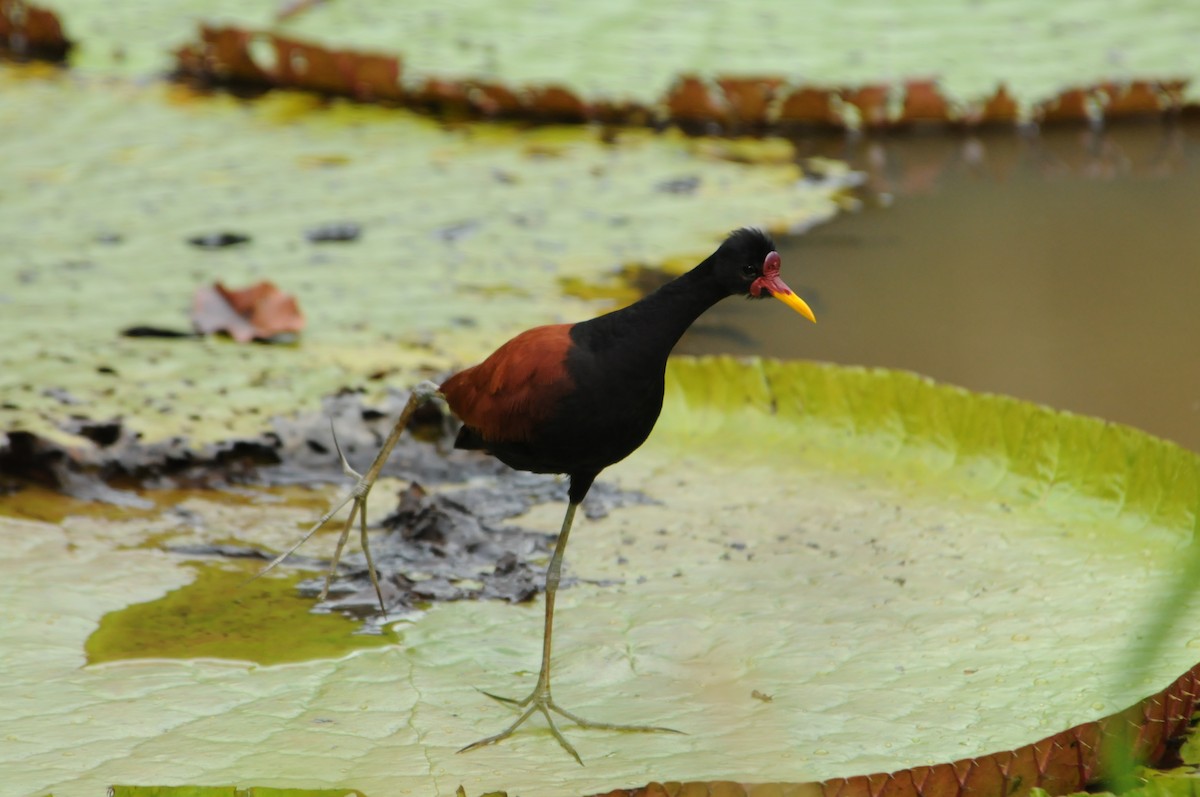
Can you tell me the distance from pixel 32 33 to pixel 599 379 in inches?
174

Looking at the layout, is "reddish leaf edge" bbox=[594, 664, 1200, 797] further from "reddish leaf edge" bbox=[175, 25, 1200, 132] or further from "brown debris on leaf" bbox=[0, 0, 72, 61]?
"brown debris on leaf" bbox=[0, 0, 72, 61]

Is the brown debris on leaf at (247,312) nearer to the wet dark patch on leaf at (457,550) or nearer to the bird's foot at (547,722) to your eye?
the wet dark patch on leaf at (457,550)

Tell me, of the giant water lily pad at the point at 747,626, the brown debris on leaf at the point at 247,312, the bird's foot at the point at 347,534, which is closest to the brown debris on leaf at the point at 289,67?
the brown debris on leaf at the point at 247,312

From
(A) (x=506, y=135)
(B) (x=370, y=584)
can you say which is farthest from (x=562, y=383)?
(A) (x=506, y=135)

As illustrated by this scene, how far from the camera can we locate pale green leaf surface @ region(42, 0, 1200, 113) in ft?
17.1

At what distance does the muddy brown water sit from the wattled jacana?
4.52 ft

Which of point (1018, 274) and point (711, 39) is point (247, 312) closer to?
point (1018, 274)

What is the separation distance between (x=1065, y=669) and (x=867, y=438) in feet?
2.73

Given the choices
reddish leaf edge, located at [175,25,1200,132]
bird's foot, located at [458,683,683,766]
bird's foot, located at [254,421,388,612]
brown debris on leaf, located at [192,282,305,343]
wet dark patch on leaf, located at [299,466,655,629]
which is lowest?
bird's foot, located at [458,683,683,766]

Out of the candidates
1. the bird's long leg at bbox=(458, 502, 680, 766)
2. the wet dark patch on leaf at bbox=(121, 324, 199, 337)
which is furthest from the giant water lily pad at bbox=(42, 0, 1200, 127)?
the bird's long leg at bbox=(458, 502, 680, 766)

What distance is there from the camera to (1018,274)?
3.88 metres

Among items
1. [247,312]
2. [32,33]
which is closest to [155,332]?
[247,312]

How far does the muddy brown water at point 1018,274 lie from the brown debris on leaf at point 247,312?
975 millimetres

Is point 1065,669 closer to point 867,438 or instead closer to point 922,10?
point 867,438
